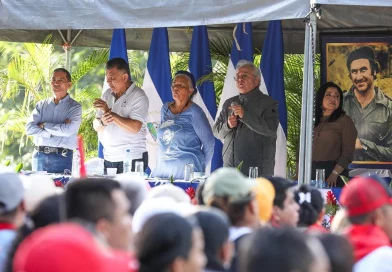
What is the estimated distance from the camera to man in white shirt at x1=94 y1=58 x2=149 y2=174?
11453 millimetres

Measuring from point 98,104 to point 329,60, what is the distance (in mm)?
2847

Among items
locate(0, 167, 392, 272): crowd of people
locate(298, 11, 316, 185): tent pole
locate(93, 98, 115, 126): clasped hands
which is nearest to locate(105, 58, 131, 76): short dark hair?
locate(93, 98, 115, 126): clasped hands

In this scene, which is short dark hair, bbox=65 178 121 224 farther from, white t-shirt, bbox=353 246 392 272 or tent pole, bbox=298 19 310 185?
tent pole, bbox=298 19 310 185

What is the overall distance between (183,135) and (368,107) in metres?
2.32

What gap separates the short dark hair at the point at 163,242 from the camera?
3453mm

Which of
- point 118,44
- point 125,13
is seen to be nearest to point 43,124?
point 125,13

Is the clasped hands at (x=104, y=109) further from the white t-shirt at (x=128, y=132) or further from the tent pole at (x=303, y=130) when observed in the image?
the tent pole at (x=303, y=130)

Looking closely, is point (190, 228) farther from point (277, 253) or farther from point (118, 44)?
point (118, 44)

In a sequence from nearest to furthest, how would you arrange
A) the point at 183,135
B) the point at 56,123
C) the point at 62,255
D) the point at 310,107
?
the point at 62,255 < the point at 310,107 < the point at 183,135 < the point at 56,123

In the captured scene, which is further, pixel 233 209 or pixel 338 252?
pixel 233 209

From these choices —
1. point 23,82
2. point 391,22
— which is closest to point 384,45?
point 391,22

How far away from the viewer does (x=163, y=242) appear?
3.48 meters

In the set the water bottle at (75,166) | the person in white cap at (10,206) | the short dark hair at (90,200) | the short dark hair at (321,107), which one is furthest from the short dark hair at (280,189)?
the short dark hair at (321,107)

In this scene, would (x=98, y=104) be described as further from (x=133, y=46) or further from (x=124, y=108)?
(x=133, y=46)
